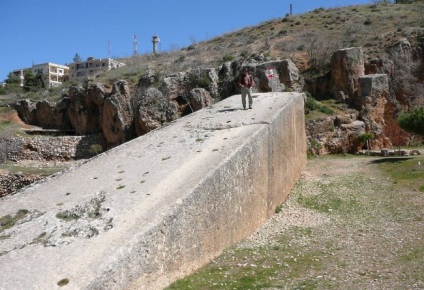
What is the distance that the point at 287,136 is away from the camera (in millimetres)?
12023

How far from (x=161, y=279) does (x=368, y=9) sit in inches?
1443

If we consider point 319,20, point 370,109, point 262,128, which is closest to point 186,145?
point 262,128

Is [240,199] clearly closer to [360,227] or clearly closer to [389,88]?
[360,227]

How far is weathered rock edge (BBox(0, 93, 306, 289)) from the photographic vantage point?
5379mm

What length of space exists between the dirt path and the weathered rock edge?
43cm


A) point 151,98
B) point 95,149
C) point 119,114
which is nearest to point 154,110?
point 151,98

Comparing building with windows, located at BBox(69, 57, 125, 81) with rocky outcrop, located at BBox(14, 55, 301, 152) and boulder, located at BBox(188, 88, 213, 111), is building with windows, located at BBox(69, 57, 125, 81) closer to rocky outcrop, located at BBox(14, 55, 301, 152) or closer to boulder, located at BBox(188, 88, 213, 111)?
rocky outcrop, located at BBox(14, 55, 301, 152)

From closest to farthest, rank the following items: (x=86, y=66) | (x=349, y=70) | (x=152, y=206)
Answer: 1. (x=152, y=206)
2. (x=349, y=70)
3. (x=86, y=66)

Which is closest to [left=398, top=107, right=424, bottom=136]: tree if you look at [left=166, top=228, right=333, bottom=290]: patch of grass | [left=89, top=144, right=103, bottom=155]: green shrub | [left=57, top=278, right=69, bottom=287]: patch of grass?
[left=166, top=228, right=333, bottom=290]: patch of grass

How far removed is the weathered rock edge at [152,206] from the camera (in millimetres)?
5379

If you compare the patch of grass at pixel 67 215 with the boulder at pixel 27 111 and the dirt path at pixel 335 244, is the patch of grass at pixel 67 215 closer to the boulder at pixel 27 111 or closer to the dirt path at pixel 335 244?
the dirt path at pixel 335 244

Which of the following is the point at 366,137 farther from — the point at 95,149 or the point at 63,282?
the point at 95,149

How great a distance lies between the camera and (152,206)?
6.55 metres

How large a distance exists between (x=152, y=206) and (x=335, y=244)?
11.3ft
